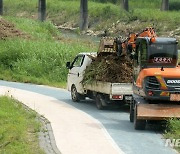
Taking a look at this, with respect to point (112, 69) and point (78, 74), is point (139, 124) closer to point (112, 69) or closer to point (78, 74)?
point (112, 69)

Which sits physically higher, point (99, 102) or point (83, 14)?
point (83, 14)

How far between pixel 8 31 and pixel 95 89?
22.6 metres

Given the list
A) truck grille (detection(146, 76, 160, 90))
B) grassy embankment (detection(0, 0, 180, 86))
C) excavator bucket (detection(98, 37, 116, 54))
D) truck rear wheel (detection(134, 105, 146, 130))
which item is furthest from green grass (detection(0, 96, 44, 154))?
grassy embankment (detection(0, 0, 180, 86))

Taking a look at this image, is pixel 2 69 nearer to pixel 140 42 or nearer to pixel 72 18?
pixel 140 42

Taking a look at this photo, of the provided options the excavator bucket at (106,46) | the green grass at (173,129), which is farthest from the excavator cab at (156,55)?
the excavator bucket at (106,46)

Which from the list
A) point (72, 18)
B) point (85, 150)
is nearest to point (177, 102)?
point (85, 150)

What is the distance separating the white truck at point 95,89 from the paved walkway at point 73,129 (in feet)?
2.72

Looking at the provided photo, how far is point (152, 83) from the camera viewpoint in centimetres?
1727

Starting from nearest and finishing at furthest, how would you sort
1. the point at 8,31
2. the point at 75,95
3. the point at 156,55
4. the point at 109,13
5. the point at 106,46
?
the point at 156,55
the point at 106,46
the point at 75,95
the point at 8,31
the point at 109,13

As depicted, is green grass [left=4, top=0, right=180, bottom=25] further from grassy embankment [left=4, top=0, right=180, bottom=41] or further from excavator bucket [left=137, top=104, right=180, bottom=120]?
excavator bucket [left=137, top=104, right=180, bottom=120]

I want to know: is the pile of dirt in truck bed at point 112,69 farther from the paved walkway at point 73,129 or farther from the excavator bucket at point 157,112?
the excavator bucket at point 157,112

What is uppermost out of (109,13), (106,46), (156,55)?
(156,55)

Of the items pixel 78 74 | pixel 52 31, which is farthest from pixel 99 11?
pixel 78 74

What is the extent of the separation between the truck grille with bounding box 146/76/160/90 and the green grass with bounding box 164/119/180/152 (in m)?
1.02
